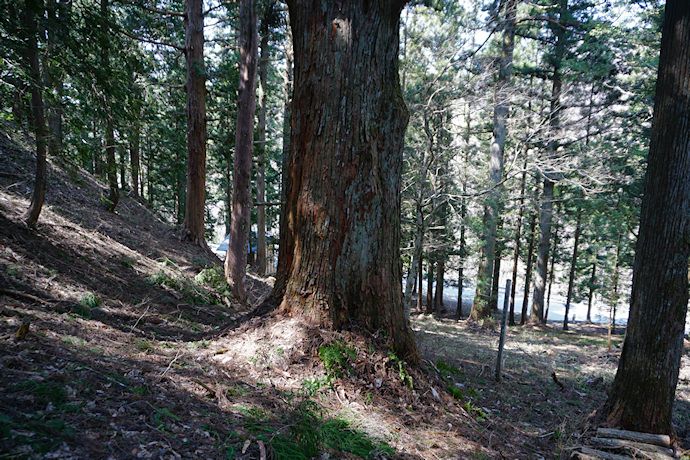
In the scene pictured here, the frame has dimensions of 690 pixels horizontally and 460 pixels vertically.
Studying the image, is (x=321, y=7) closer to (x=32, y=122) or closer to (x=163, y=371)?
(x=163, y=371)

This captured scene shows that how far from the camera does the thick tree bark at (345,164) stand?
3561 mm

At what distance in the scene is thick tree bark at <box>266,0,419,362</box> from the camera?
3.56m

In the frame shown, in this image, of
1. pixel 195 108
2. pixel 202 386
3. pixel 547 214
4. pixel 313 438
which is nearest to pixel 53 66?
pixel 195 108

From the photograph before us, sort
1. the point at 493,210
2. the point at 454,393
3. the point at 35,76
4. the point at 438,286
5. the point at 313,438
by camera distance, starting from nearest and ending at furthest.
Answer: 1. the point at 313,438
2. the point at 454,393
3. the point at 35,76
4. the point at 493,210
5. the point at 438,286

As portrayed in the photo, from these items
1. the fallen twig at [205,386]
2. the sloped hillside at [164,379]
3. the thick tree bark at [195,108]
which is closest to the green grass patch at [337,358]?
the sloped hillside at [164,379]

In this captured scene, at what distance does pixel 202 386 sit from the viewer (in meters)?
2.85

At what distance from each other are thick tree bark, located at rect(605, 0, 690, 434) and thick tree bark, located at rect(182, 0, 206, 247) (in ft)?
29.6

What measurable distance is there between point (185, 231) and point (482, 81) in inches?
402

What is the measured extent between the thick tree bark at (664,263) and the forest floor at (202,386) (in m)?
0.74

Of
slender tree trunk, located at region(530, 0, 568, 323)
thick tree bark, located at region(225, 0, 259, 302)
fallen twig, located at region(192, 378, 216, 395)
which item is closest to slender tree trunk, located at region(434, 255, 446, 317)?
slender tree trunk, located at region(530, 0, 568, 323)

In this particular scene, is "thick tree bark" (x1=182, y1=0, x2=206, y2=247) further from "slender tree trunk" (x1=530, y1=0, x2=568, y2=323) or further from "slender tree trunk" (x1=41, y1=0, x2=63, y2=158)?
"slender tree trunk" (x1=530, y1=0, x2=568, y2=323)

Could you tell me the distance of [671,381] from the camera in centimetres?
408

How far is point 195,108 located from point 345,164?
7.32m

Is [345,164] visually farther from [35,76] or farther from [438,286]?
[438,286]
